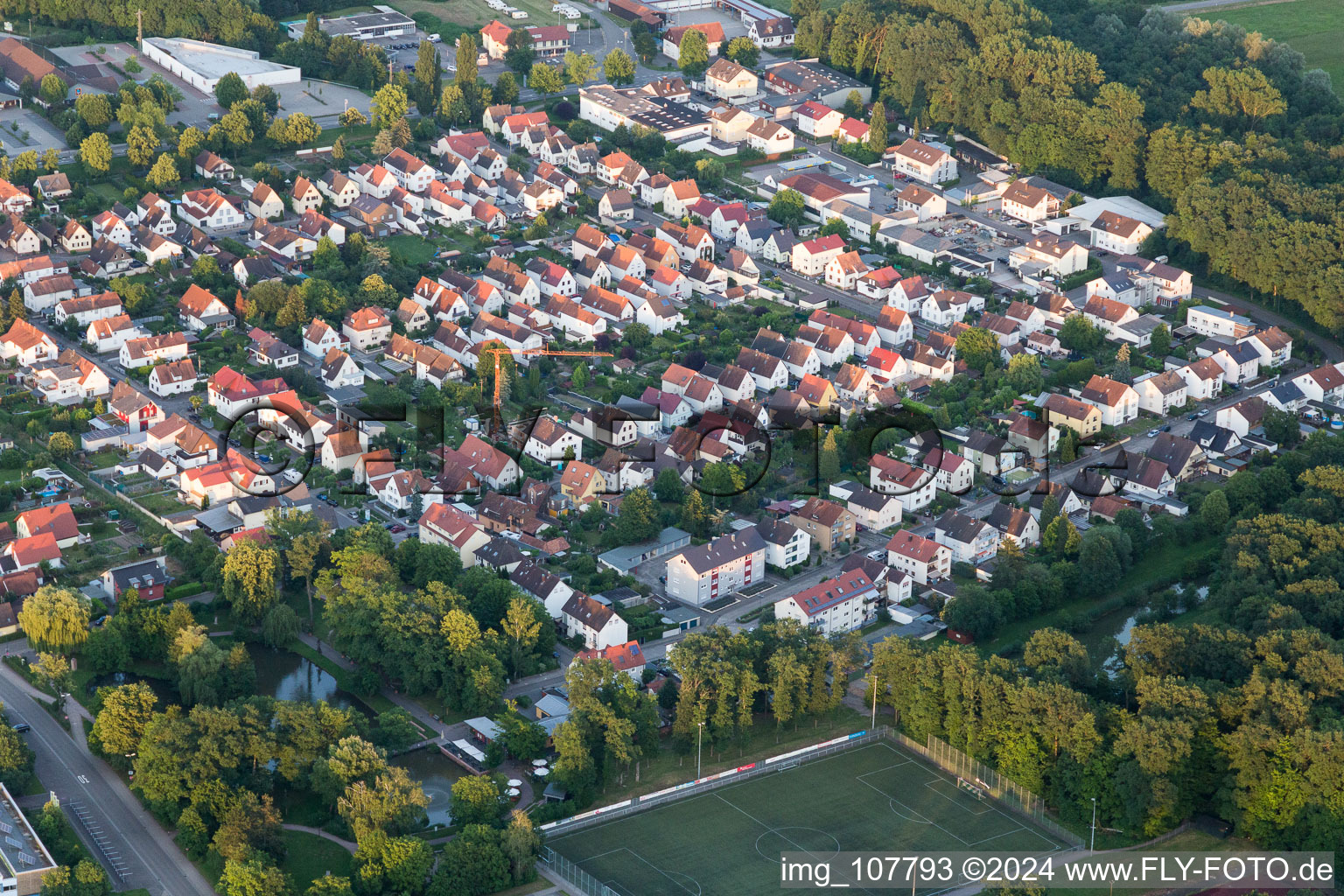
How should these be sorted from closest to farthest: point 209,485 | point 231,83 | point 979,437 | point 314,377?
point 209,485, point 979,437, point 314,377, point 231,83

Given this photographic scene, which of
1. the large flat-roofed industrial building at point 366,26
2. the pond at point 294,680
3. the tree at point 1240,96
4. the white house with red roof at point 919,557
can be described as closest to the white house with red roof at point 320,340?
the pond at point 294,680

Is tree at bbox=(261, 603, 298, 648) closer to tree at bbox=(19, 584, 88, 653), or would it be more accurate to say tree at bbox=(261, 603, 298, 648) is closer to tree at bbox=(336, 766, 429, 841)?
tree at bbox=(19, 584, 88, 653)

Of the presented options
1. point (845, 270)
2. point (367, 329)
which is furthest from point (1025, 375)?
point (367, 329)

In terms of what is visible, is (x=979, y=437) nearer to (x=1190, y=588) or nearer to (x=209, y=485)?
(x=1190, y=588)

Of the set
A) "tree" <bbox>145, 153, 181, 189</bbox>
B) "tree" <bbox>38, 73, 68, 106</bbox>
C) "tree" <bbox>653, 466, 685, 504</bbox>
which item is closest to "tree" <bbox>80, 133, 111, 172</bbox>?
"tree" <bbox>145, 153, 181, 189</bbox>

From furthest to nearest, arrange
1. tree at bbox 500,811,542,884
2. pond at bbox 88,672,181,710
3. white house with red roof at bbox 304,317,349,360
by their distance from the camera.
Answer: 1. white house with red roof at bbox 304,317,349,360
2. pond at bbox 88,672,181,710
3. tree at bbox 500,811,542,884

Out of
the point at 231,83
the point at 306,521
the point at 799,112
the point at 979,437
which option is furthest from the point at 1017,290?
the point at 231,83
